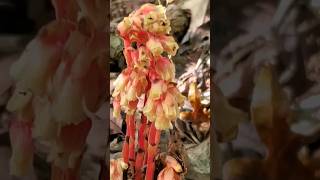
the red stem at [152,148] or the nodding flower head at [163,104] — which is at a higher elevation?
the nodding flower head at [163,104]

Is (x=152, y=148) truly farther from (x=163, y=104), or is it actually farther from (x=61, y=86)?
(x=61, y=86)

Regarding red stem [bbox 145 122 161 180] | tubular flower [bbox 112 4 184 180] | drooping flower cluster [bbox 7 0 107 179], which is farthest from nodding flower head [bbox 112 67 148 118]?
drooping flower cluster [bbox 7 0 107 179]

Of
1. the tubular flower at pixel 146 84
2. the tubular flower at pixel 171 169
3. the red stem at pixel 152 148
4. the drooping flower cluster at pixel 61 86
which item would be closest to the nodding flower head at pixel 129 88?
the tubular flower at pixel 146 84

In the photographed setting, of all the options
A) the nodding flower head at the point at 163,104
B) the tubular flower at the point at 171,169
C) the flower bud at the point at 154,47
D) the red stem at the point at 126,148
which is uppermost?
the flower bud at the point at 154,47

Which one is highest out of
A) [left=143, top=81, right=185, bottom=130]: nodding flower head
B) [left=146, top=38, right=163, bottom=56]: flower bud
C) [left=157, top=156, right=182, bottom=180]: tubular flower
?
[left=146, top=38, right=163, bottom=56]: flower bud

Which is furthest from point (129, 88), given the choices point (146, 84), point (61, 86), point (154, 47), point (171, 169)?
point (61, 86)

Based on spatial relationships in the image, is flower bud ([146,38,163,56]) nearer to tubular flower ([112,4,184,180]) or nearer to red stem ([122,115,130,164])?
tubular flower ([112,4,184,180])

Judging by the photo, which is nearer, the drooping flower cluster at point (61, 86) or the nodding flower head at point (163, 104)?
the drooping flower cluster at point (61, 86)

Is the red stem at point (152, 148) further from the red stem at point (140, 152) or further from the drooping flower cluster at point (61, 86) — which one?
the drooping flower cluster at point (61, 86)
